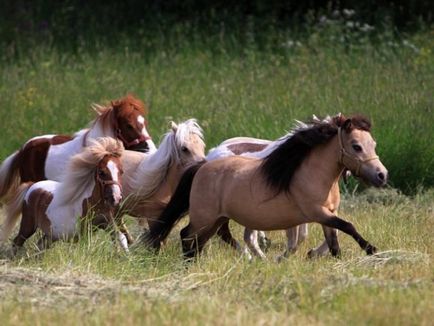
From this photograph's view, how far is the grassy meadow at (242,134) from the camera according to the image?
6895 mm

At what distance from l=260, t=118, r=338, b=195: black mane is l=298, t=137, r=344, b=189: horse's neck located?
2.8 inches

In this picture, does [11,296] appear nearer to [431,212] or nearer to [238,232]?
[238,232]

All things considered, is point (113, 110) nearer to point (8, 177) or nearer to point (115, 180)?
point (8, 177)

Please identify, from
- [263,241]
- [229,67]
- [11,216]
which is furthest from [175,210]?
[229,67]

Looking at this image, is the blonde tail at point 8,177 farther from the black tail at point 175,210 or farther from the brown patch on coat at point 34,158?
the black tail at point 175,210

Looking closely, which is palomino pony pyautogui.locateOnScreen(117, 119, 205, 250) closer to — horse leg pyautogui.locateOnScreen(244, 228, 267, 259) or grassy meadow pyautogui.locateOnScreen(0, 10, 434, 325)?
grassy meadow pyautogui.locateOnScreen(0, 10, 434, 325)

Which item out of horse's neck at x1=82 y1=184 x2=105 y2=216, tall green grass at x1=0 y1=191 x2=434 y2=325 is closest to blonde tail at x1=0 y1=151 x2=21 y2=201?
tall green grass at x1=0 y1=191 x2=434 y2=325

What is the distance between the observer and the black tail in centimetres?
975

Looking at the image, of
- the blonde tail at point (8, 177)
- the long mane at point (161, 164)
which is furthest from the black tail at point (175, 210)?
the blonde tail at point (8, 177)

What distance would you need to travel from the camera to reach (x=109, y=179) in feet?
31.0

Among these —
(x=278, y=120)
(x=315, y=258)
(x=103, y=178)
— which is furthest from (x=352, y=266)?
(x=278, y=120)

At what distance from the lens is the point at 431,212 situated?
1157cm

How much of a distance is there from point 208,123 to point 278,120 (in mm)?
908

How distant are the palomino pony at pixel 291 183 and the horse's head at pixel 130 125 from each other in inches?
76.0
